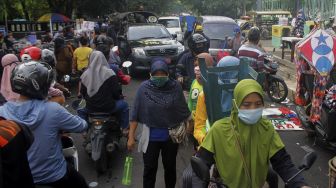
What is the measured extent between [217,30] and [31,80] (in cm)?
1260

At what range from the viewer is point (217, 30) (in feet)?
49.5

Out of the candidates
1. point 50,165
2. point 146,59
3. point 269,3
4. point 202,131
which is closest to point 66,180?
point 50,165

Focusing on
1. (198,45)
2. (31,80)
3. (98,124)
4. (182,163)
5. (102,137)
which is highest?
(198,45)

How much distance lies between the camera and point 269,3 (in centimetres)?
4528

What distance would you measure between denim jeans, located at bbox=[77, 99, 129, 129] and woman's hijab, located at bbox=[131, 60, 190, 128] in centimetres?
163

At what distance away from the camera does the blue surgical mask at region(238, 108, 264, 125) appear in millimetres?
2574

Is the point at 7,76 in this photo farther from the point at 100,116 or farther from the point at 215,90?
the point at 215,90

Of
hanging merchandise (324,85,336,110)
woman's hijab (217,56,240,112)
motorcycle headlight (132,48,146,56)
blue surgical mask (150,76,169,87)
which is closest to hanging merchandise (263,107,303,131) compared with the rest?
hanging merchandise (324,85,336,110)

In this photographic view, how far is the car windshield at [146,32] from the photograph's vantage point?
1420 cm

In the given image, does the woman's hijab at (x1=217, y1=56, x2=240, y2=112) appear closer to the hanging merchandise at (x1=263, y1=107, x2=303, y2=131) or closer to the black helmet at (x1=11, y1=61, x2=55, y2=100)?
the black helmet at (x1=11, y1=61, x2=55, y2=100)

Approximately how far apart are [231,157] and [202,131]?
111 cm

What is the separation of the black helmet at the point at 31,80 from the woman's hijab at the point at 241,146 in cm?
136

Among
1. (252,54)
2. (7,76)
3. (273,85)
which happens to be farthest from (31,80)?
(273,85)

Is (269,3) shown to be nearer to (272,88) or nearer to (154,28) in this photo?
(154,28)
